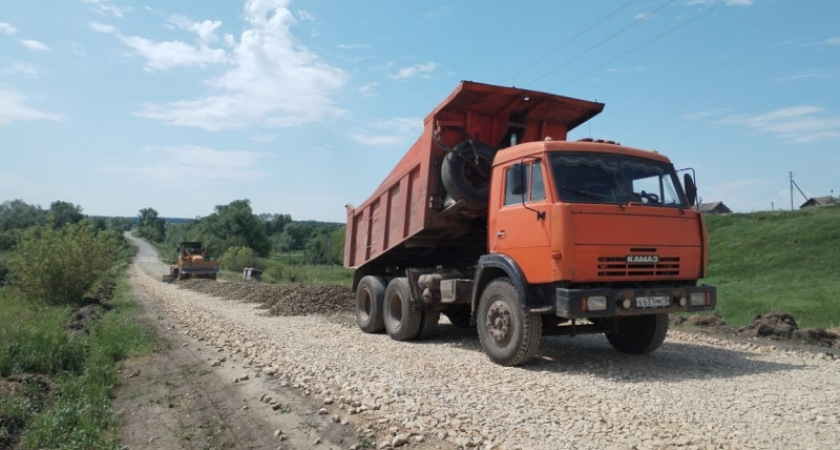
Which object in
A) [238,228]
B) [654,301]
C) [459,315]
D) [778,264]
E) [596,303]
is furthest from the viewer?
[238,228]

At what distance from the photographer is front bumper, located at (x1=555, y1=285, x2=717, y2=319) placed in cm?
642

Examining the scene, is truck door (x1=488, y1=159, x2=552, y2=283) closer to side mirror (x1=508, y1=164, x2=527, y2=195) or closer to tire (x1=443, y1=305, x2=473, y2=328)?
side mirror (x1=508, y1=164, x2=527, y2=195)

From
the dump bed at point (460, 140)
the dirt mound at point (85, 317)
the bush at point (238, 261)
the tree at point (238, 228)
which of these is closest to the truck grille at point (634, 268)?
the dump bed at point (460, 140)

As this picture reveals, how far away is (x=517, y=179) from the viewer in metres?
7.25

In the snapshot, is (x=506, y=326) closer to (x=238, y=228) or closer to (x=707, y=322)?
(x=707, y=322)

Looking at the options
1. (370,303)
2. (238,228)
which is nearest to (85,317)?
(370,303)

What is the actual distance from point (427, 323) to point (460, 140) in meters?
3.02

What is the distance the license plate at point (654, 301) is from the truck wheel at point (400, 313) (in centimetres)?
399

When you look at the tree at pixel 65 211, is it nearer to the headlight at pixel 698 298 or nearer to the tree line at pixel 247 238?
the tree line at pixel 247 238

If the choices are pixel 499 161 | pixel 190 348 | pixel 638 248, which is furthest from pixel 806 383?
pixel 190 348

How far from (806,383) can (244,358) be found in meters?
6.85

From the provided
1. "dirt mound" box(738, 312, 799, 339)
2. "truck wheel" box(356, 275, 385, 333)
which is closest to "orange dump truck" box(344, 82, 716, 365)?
"truck wheel" box(356, 275, 385, 333)

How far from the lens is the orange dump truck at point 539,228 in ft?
21.9

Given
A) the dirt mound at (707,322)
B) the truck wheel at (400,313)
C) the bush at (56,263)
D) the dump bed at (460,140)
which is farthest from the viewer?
the bush at (56,263)
